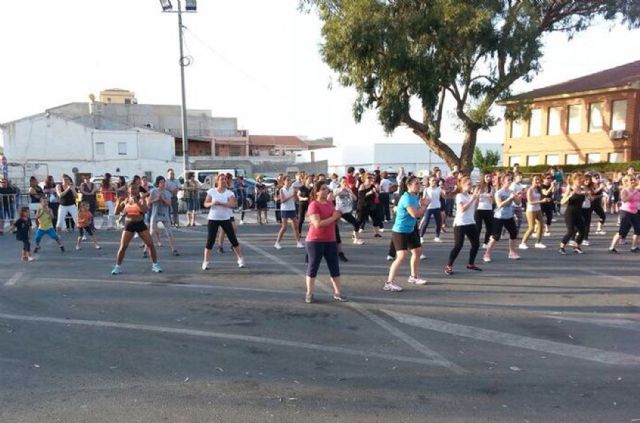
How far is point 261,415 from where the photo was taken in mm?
3779

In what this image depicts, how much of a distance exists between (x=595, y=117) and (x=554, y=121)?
105 inches

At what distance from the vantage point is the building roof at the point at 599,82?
29834mm

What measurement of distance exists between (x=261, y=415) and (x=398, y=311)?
10.0 ft

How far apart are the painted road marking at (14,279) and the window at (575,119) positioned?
31.7m

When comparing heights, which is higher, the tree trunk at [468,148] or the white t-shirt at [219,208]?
the tree trunk at [468,148]

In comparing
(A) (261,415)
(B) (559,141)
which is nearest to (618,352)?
(A) (261,415)

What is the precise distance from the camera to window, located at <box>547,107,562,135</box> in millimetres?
33125

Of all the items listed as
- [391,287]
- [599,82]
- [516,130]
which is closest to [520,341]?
[391,287]

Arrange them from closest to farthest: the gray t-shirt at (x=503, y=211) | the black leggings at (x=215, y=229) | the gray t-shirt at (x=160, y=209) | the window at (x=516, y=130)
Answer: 1. the black leggings at (x=215, y=229)
2. the gray t-shirt at (x=503, y=211)
3. the gray t-shirt at (x=160, y=209)
4. the window at (x=516, y=130)

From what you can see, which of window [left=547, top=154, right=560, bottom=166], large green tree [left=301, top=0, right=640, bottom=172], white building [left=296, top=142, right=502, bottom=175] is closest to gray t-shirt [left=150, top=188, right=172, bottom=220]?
large green tree [left=301, top=0, right=640, bottom=172]

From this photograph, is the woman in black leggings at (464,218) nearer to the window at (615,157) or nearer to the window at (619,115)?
the window at (615,157)

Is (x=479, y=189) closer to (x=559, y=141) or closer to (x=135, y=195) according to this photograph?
(x=135, y=195)

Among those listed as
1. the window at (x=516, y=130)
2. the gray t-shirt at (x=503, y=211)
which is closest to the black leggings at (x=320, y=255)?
the gray t-shirt at (x=503, y=211)

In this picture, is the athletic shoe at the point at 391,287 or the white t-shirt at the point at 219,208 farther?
the white t-shirt at the point at 219,208
